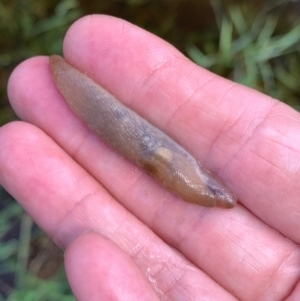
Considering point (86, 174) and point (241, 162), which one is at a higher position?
point (241, 162)

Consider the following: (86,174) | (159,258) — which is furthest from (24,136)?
(159,258)

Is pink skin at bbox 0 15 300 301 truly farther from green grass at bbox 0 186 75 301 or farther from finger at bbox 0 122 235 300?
green grass at bbox 0 186 75 301

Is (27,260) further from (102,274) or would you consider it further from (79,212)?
(102,274)

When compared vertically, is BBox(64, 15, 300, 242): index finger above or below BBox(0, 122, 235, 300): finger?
above

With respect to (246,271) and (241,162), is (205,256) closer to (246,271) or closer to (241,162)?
(246,271)

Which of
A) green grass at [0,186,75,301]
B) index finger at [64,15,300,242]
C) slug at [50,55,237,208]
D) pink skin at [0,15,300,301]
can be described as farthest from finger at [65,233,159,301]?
green grass at [0,186,75,301]

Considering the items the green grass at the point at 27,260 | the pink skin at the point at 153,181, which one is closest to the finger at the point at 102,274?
the pink skin at the point at 153,181

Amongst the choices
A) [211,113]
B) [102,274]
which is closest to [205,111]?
[211,113]
